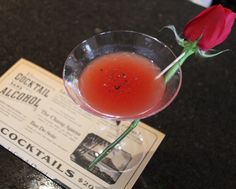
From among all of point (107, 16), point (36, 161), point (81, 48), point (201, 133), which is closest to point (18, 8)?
point (107, 16)

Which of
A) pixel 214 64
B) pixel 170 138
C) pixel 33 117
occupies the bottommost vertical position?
pixel 33 117

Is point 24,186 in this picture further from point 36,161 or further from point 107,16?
point 107,16

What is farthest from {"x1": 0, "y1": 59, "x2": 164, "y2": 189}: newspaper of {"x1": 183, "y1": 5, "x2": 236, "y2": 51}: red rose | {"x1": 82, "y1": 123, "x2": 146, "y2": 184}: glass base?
{"x1": 183, "y1": 5, "x2": 236, "y2": 51}: red rose

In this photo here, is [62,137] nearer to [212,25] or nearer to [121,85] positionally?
[121,85]

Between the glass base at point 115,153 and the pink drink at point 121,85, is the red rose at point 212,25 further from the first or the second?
the glass base at point 115,153

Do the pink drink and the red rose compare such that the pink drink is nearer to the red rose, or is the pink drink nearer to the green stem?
the green stem

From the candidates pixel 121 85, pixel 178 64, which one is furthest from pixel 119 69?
pixel 178 64

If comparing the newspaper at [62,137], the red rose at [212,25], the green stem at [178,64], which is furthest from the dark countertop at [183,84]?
the red rose at [212,25]
